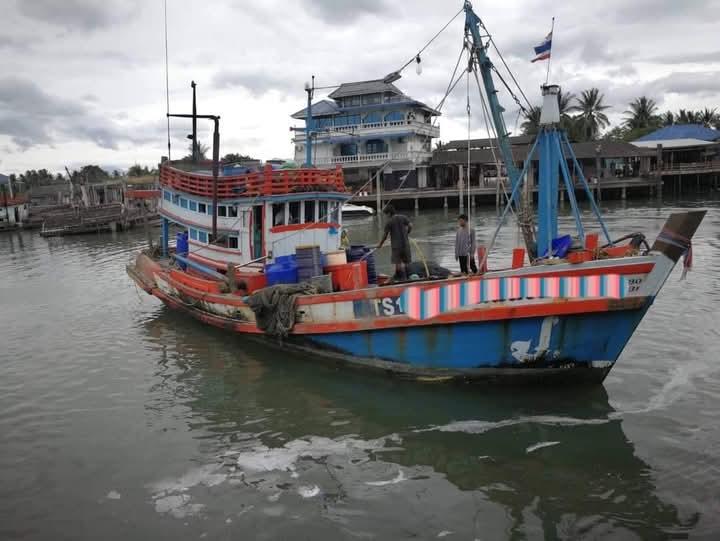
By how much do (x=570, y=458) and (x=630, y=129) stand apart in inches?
2890

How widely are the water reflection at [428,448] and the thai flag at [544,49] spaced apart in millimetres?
5902

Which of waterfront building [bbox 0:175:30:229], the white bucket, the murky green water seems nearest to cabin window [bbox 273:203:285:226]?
the white bucket

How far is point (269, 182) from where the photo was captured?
1090cm

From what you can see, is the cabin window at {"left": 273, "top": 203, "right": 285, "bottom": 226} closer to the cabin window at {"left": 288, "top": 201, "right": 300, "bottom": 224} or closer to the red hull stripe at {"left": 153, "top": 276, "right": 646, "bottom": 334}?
the cabin window at {"left": 288, "top": 201, "right": 300, "bottom": 224}

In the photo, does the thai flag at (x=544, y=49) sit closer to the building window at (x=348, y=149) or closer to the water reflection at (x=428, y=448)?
the water reflection at (x=428, y=448)

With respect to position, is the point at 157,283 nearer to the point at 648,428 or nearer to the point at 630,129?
the point at 648,428

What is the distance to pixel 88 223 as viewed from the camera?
130 ft

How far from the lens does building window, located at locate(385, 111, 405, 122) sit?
171 feet

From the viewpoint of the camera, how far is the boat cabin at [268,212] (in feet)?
36.1

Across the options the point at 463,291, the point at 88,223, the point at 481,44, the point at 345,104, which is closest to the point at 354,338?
the point at 463,291

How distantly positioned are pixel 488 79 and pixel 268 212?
5.49 meters

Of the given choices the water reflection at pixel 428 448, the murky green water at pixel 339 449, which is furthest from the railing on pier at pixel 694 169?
the water reflection at pixel 428 448

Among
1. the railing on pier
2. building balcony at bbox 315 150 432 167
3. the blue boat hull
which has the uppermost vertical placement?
building balcony at bbox 315 150 432 167

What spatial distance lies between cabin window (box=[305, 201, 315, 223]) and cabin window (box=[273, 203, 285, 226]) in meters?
0.51
